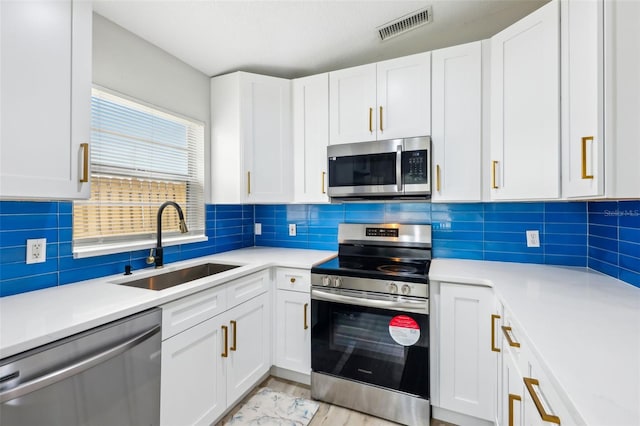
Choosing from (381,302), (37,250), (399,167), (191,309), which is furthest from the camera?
(399,167)

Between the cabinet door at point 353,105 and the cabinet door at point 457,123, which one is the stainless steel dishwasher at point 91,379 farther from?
the cabinet door at point 457,123

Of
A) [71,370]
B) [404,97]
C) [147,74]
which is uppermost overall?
[147,74]

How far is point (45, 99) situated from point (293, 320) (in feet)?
5.90

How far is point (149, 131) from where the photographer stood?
2008 millimetres

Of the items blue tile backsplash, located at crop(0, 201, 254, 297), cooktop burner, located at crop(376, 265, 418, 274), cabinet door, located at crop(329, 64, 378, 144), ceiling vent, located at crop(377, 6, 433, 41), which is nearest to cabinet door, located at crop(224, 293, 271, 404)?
blue tile backsplash, located at crop(0, 201, 254, 297)

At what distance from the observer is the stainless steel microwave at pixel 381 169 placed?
194 cm

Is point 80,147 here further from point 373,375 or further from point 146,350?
point 373,375

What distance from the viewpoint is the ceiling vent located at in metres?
1.84

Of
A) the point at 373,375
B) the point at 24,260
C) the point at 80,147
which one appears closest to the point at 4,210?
the point at 24,260

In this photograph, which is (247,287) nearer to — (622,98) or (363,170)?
(363,170)

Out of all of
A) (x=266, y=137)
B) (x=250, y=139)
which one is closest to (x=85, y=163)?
(x=250, y=139)

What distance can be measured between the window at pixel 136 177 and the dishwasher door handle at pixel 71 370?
0.69 metres

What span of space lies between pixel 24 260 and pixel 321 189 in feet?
5.74

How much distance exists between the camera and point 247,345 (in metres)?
1.92
